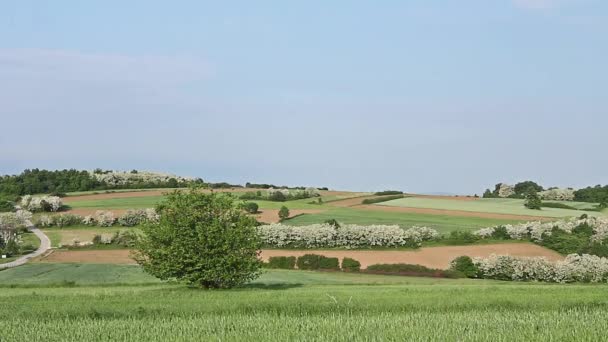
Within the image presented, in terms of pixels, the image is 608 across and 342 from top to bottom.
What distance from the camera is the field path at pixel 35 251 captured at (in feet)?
227

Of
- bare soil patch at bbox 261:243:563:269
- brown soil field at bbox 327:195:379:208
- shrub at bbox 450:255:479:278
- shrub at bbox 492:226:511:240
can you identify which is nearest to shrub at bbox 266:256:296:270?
bare soil patch at bbox 261:243:563:269

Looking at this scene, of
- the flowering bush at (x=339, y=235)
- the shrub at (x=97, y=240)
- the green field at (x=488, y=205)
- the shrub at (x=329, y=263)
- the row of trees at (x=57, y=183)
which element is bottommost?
the shrub at (x=329, y=263)

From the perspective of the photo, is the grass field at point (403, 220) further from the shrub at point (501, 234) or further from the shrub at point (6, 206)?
the shrub at point (6, 206)

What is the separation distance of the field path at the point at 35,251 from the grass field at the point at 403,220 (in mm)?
28823

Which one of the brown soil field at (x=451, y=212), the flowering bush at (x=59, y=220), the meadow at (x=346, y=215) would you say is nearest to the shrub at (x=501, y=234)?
the meadow at (x=346, y=215)

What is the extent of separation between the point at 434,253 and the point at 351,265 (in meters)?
9.50

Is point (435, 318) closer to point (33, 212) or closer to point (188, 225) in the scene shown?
point (188, 225)

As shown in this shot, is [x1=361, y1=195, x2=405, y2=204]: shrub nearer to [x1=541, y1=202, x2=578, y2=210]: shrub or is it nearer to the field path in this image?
[x1=541, y1=202, x2=578, y2=210]: shrub

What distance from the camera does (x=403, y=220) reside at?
8619 cm

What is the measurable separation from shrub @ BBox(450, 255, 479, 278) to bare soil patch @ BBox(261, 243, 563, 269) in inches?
32.4

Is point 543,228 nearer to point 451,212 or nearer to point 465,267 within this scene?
point 465,267

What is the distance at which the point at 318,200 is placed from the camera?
108 m

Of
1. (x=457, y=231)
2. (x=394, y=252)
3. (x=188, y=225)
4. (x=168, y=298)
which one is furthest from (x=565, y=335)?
(x=457, y=231)

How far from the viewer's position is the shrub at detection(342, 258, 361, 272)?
6494cm
